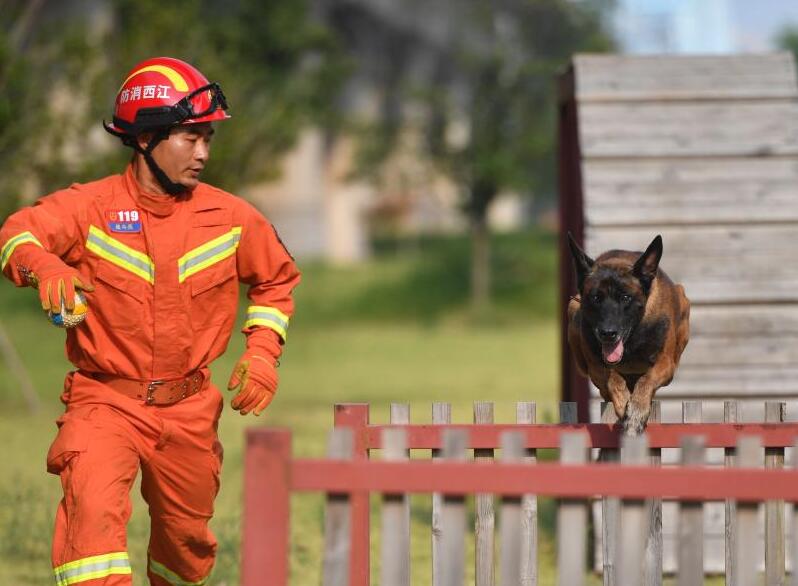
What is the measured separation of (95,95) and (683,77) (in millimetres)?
9569

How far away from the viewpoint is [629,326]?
455cm

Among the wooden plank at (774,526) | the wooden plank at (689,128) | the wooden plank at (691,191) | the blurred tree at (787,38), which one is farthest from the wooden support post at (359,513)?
the blurred tree at (787,38)

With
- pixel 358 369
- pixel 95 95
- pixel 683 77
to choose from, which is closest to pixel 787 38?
pixel 358 369

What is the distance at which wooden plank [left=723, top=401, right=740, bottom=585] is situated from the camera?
4.89 metres

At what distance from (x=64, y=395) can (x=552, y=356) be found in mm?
17932

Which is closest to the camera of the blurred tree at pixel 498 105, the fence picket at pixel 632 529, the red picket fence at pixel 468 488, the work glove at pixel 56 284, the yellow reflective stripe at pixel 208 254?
the red picket fence at pixel 468 488

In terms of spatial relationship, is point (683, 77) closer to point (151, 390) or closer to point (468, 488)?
point (151, 390)

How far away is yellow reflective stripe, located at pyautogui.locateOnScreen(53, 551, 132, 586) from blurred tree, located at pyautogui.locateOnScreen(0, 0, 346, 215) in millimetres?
9875

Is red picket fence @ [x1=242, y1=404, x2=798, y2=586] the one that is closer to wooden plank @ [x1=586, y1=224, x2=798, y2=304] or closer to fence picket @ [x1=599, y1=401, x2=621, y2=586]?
fence picket @ [x1=599, y1=401, x2=621, y2=586]

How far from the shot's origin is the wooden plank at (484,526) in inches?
189

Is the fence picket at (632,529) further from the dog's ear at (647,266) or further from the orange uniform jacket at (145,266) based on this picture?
the orange uniform jacket at (145,266)

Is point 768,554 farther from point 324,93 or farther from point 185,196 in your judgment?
point 324,93

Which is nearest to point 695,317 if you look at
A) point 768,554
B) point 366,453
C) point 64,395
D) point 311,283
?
point 768,554

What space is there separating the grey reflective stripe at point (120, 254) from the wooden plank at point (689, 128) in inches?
149
